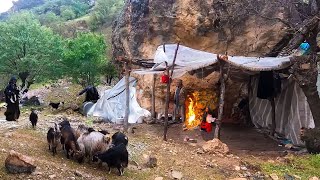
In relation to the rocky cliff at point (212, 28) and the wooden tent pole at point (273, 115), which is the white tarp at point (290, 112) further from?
the rocky cliff at point (212, 28)

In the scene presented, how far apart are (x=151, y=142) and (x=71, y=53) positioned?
12.2m

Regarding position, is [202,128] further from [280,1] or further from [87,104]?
[87,104]

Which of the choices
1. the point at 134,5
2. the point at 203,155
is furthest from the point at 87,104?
the point at 203,155

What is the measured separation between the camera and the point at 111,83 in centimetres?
→ 2612

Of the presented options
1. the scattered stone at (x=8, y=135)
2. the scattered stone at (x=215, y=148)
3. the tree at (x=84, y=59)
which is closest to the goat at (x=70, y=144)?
the scattered stone at (x=8, y=135)

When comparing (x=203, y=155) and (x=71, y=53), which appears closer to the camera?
(x=203, y=155)

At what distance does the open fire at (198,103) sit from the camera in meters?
12.9

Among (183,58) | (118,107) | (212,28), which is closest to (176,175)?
(183,58)

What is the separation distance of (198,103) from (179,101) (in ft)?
2.43

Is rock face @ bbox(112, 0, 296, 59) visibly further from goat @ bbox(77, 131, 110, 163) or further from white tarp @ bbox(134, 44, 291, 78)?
goat @ bbox(77, 131, 110, 163)

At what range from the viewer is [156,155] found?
26.7 feet

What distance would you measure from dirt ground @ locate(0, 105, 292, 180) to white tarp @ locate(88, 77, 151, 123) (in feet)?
7.46

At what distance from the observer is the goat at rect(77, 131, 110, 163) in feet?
22.0

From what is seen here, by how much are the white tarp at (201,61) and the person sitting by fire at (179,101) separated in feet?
7.37
